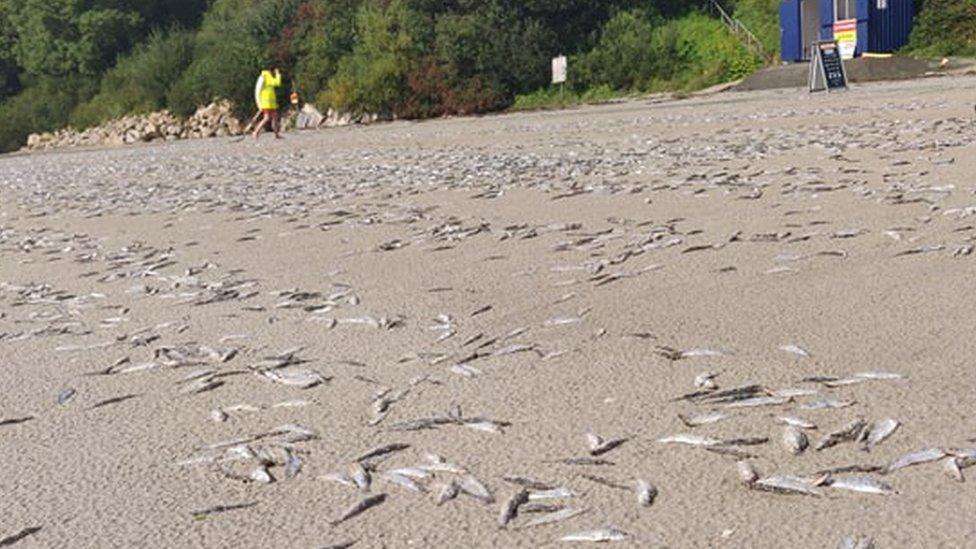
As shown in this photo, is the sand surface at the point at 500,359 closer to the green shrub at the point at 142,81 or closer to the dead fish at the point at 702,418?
the dead fish at the point at 702,418

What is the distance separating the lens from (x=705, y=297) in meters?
6.74

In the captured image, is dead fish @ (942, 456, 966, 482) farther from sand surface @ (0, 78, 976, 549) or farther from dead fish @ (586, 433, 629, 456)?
dead fish @ (586, 433, 629, 456)

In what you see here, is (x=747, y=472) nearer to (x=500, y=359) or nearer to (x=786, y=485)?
(x=786, y=485)

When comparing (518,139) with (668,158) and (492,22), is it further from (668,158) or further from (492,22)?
(492,22)

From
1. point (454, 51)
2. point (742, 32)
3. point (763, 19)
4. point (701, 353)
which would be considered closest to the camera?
point (701, 353)

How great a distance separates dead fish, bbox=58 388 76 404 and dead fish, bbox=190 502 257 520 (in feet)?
6.25

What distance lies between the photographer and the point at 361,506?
3.98m

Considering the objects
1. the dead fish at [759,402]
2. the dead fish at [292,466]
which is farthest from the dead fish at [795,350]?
the dead fish at [292,466]

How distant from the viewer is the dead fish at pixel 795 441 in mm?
4164

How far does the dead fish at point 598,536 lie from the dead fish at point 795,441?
2.87 feet

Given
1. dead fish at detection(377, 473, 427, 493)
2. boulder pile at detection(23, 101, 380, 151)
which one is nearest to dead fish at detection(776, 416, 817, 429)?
dead fish at detection(377, 473, 427, 493)

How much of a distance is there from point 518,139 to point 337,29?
31.4 metres

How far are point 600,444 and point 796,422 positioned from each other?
746 mm

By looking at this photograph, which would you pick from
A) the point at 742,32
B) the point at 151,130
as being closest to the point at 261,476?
the point at 742,32
